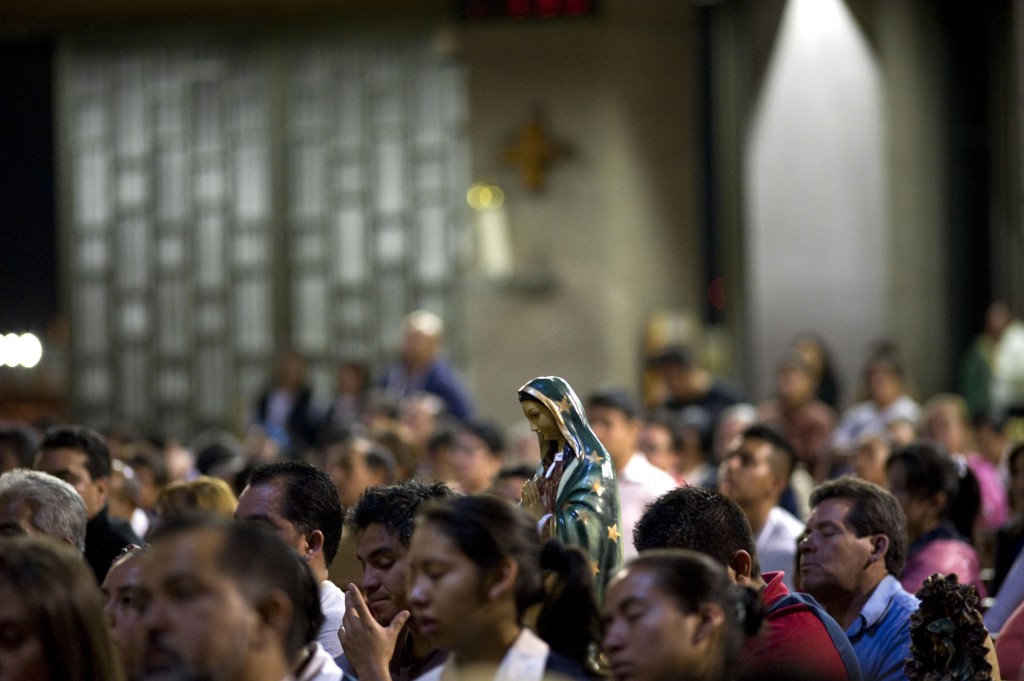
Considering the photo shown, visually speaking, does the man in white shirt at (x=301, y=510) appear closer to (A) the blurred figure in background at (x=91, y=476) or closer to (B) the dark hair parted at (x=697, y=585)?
(A) the blurred figure in background at (x=91, y=476)

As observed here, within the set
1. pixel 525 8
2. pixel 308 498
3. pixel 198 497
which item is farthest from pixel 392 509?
pixel 525 8

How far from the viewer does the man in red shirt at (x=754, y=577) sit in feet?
13.1

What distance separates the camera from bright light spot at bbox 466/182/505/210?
44.5ft

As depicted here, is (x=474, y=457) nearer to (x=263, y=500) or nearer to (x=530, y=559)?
(x=263, y=500)

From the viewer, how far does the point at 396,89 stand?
14.9m

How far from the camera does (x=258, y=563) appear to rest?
3039mm

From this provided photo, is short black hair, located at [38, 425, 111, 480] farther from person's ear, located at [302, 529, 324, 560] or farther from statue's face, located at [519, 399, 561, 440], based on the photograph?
statue's face, located at [519, 399, 561, 440]

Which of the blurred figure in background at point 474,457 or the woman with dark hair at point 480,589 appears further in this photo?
the blurred figure in background at point 474,457

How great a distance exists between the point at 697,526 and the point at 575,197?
937 centimetres

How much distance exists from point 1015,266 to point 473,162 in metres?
4.41

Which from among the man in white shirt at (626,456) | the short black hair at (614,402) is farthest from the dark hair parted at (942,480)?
the short black hair at (614,402)

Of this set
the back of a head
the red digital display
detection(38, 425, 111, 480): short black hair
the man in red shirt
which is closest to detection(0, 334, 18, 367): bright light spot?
the red digital display

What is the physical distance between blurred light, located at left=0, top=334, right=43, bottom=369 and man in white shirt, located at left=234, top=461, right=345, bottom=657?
10.1 m

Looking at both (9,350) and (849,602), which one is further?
(9,350)
